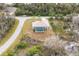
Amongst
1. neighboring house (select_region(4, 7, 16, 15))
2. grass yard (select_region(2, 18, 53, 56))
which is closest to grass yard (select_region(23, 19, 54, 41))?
grass yard (select_region(2, 18, 53, 56))

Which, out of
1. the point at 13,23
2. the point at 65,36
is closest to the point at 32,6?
the point at 13,23

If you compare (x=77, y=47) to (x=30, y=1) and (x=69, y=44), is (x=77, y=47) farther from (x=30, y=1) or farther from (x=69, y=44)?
(x=30, y=1)

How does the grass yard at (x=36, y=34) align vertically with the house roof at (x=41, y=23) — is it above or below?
below

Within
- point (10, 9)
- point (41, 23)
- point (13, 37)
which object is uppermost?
point (10, 9)

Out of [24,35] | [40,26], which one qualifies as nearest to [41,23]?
[40,26]

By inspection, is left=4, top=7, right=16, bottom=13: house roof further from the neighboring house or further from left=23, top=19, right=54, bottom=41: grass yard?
left=23, top=19, right=54, bottom=41: grass yard

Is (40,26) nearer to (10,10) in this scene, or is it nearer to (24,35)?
(24,35)

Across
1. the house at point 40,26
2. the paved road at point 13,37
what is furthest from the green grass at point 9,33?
the house at point 40,26

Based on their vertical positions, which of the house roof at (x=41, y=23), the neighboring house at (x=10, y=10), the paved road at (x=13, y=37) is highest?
the neighboring house at (x=10, y=10)

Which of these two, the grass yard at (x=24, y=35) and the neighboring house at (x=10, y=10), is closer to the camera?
the grass yard at (x=24, y=35)

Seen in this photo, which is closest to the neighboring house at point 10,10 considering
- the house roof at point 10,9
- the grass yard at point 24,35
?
the house roof at point 10,9

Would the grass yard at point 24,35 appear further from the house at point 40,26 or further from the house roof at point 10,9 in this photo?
the house roof at point 10,9
